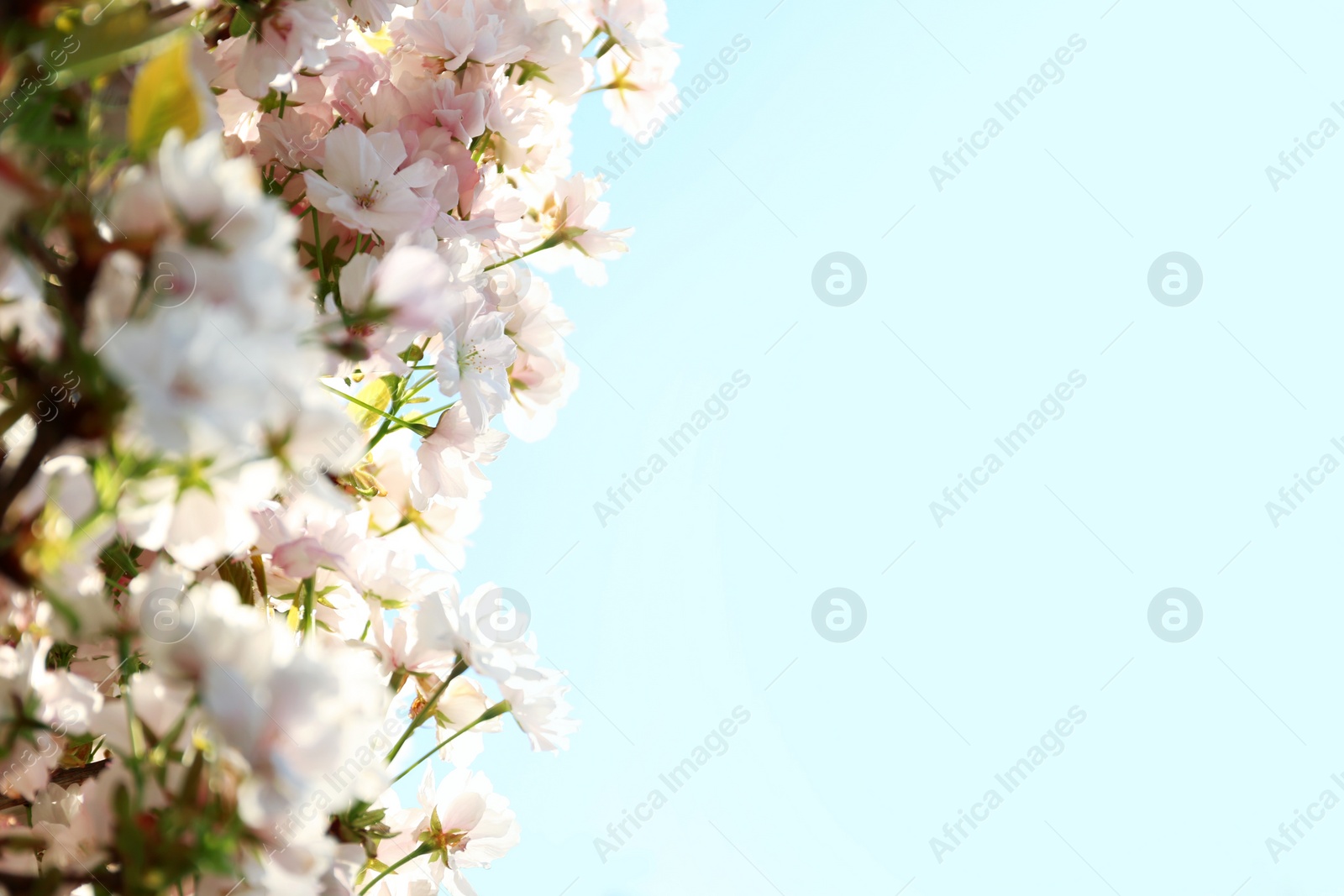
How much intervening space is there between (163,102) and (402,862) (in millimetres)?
385

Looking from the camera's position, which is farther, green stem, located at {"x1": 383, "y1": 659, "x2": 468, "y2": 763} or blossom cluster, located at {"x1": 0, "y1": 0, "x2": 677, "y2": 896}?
green stem, located at {"x1": 383, "y1": 659, "x2": 468, "y2": 763}

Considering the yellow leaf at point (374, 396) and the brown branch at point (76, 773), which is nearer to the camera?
the brown branch at point (76, 773)

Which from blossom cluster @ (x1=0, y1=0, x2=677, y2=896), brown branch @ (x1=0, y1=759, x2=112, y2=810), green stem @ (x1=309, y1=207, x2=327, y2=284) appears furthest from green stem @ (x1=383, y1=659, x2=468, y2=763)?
green stem @ (x1=309, y1=207, x2=327, y2=284)

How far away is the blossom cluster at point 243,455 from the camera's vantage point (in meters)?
0.23

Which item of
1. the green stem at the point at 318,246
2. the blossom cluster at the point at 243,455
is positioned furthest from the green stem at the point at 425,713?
the green stem at the point at 318,246

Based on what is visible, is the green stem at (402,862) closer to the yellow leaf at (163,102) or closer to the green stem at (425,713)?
the green stem at (425,713)

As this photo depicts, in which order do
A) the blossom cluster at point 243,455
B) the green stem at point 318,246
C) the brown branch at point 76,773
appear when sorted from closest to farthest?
the blossom cluster at point 243,455
the brown branch at point 76,773
the green stem at point 318,246

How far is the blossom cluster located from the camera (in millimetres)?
228

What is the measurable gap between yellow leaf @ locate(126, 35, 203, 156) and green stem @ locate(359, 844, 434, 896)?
0.36 m

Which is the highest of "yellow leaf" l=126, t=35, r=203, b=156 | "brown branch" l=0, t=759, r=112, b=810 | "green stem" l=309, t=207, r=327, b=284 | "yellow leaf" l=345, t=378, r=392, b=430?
"yellow leaf" l=126, t=35, r=203, b=156

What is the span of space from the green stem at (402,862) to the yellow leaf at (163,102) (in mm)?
362

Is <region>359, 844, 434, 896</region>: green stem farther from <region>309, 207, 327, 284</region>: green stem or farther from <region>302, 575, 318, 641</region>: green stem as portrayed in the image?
<region>309, 207, 327, 284</region>: green stem

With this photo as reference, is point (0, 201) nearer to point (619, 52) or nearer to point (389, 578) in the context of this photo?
point (389, 578)

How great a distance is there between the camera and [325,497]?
28 centimetres
